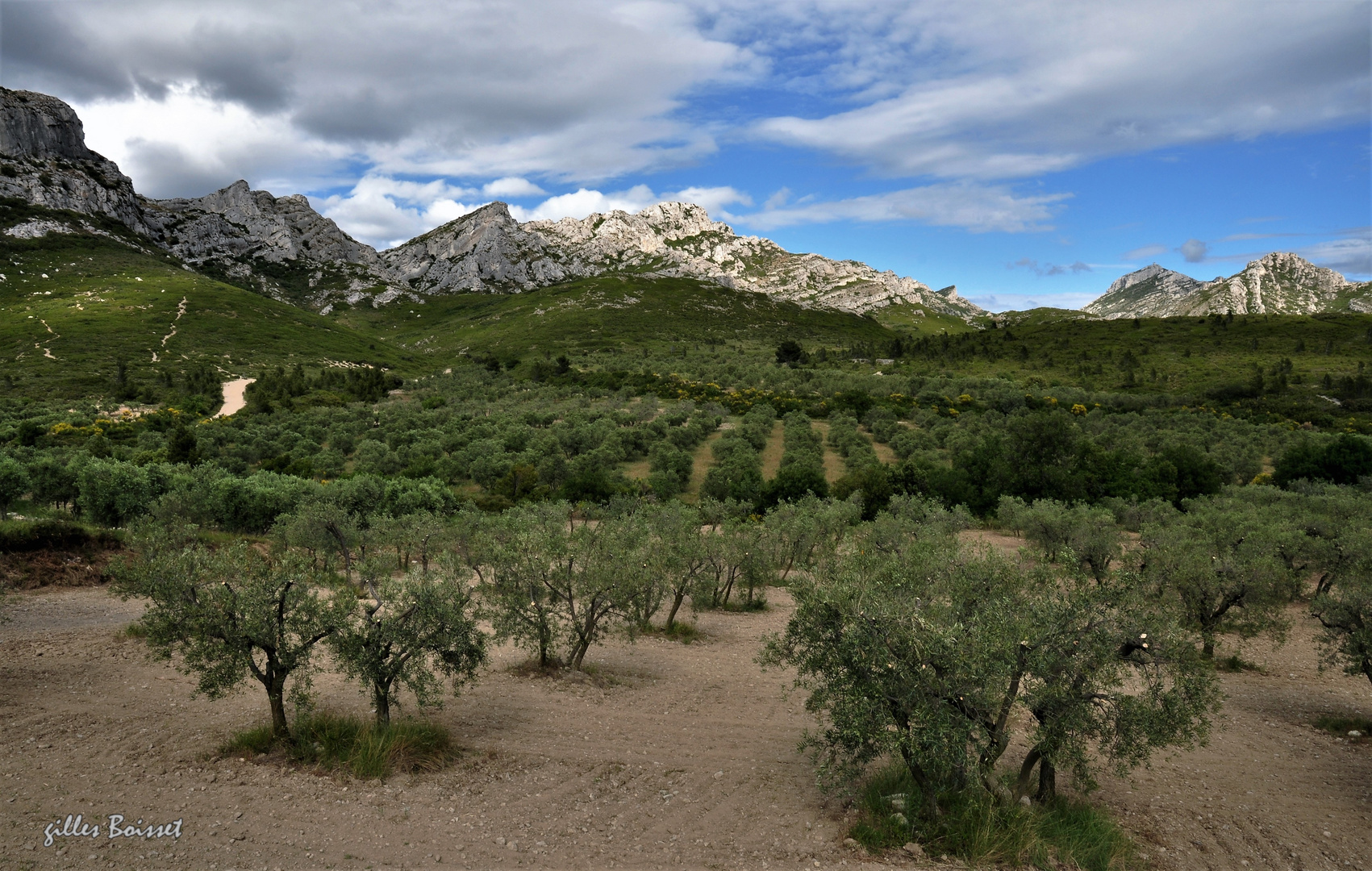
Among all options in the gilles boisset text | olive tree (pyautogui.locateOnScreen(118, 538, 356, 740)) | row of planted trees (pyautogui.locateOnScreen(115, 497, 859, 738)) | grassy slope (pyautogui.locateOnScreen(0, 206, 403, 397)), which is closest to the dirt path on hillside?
grassy slope (pyautogui.locateOnScreen(0, 206, 403, 397))

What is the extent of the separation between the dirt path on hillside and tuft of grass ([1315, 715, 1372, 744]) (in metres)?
109

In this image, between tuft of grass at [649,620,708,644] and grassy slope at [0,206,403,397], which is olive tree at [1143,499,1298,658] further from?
grassy slope at [0,206,403,397]

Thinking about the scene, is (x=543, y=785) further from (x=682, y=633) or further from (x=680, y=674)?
(x=682, y=633)

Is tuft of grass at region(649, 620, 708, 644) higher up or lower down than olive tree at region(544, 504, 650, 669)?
lower down

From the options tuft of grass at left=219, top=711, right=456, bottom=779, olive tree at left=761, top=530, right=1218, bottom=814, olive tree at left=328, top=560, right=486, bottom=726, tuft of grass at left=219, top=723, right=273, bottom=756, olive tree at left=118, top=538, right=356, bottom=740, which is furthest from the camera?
tuft of grass at left=219, top=723, right=273, bottom=756

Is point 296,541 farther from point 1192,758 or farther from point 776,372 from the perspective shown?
point 776,372

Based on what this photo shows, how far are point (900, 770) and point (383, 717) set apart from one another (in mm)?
12609

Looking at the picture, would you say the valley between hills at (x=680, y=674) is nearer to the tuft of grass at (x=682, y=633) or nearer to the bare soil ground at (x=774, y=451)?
the tuft of grass at (x=682, y=633)

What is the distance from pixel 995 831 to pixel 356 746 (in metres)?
14.1

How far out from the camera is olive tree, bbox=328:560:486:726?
1522 centimetres

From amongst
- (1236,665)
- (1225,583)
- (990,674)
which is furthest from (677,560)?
(1236,665)

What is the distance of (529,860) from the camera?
1241 centimetres

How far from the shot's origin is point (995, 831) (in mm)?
12547

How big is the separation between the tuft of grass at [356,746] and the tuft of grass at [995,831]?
400 inches
